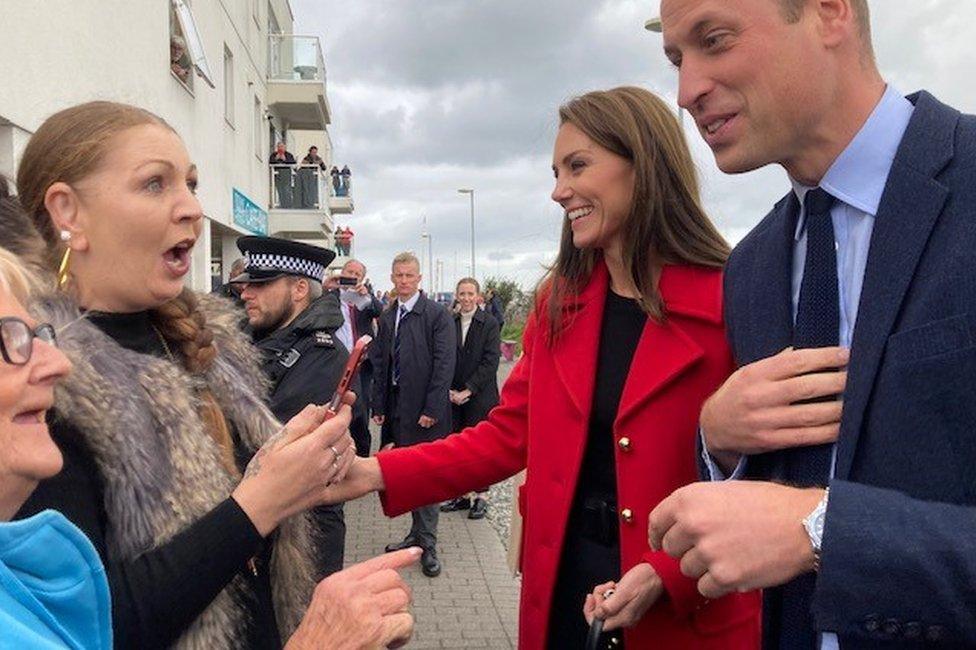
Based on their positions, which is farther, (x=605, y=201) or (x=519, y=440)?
(x=519, y=440)

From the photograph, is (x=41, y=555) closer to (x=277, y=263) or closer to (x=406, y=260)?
(x=277, y=263)

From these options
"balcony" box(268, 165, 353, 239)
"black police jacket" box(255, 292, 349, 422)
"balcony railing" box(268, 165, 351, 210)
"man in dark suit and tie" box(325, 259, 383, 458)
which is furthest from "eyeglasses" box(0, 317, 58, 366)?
"balcony railing" box(268, 165, 351, 210)

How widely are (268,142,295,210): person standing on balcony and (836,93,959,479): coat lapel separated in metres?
21.3

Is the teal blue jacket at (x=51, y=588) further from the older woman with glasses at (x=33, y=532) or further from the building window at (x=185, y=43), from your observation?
the building window at (x=185, y=43)

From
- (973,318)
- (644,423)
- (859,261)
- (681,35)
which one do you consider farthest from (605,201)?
(973,318)

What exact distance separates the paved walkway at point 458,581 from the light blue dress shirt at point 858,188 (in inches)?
157

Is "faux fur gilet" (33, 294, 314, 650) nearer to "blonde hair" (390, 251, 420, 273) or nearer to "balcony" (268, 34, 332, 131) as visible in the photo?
"blonde hair" (390, 251, 420, 273)

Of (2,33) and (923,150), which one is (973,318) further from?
(2,33)

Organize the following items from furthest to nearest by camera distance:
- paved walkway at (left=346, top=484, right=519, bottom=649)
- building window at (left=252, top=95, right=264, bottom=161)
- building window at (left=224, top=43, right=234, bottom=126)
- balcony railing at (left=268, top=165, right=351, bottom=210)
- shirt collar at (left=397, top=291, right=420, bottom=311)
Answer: balcony railing at (left=268, top=165, right=351, bottom=210), building window at (left=252, top=95, right=264, bottom=161), building window at (left=224, top=43, right=234, bottom=126), shirt collar at (left=397, top=291, right=420, bottom=311), paved walkway at (left=346, top=484, right=519, bottom=649)

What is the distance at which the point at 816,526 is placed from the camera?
3.96ft

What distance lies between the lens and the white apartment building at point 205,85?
6.87 metres

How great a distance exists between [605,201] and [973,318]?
1.29 metres

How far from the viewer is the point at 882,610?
1.16 m

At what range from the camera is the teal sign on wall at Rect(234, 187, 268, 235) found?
665 inches
